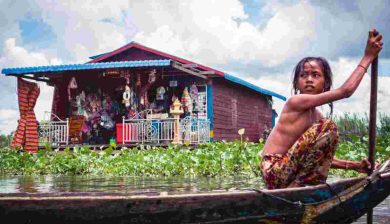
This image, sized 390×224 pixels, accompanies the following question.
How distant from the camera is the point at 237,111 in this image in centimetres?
1920

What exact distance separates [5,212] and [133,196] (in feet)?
2.17

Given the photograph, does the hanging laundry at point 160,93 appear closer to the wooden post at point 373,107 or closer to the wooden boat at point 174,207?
the wooden post at point 373,107

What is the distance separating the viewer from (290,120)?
2986mm

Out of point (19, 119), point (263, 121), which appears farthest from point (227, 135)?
point (19, 119)

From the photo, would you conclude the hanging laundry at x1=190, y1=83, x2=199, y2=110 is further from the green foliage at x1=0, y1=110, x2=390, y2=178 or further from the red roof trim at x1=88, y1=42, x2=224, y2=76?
the green foliage at x1=0, y1=110, x2=390, y2=178

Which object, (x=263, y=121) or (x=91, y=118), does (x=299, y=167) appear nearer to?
(x=91, y=118)

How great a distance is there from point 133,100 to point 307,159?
42.8 feet

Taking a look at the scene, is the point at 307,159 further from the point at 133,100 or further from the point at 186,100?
the point at 133,100

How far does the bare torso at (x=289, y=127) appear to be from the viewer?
298 centimetres

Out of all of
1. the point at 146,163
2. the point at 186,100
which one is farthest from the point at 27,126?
the point at 146,163

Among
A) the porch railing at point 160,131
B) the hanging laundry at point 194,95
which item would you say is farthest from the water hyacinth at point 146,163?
the hanging laundry at point 194,95

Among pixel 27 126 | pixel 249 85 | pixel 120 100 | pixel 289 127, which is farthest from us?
pixel 249 85

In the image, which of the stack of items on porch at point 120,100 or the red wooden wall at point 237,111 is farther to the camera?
the red wooden wall at point 237,111

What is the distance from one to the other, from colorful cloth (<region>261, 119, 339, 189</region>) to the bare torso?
0.06 m
